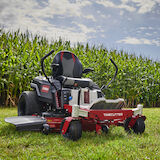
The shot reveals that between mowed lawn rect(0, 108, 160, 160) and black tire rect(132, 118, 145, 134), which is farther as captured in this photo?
black tire rect(132, 118, 145, 134)

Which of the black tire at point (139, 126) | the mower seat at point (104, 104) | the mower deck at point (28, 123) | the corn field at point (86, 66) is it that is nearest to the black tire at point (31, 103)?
the mower deck at point (28, 123)

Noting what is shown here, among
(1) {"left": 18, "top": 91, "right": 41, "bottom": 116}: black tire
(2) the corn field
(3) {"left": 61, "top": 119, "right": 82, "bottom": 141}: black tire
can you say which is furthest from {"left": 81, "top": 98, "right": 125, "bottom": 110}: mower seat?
(2) the corn field

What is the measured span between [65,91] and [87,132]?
0.73m

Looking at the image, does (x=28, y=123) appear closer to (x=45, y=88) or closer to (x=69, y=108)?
(x=69, y=108)

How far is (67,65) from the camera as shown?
4406mm

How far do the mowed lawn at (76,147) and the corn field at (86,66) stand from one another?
3689 mm

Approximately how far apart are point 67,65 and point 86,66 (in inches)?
153

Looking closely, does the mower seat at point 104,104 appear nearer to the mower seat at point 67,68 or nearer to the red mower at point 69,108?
the red mower at point 69,108

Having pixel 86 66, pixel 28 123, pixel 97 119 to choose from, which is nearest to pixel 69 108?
pixel 97 119

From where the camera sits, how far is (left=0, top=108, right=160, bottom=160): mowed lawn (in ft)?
8.13

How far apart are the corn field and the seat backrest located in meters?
2.82

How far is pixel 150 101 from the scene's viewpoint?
Answer: 9.52 m

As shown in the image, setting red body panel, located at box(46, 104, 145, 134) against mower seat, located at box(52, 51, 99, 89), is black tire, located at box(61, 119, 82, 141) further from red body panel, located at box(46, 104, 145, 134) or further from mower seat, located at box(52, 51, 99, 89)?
mower seat, located at box(52, 51, 99, 89)

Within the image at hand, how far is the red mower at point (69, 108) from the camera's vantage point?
3150mm
